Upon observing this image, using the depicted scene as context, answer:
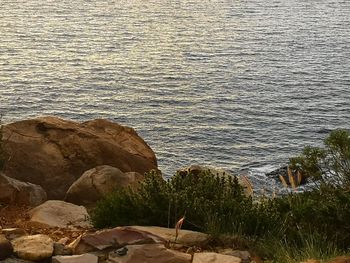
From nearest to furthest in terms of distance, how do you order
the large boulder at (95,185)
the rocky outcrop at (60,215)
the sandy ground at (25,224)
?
the sandy ground at (25,224) < the rocky outcrop at (60,215) < the large boulder at (95,185)

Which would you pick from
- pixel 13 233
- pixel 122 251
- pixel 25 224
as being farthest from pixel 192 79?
pixel 122 251

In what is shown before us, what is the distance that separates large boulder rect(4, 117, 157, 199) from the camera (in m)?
18.3

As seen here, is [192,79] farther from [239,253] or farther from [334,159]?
[239,253]

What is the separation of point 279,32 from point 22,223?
3004 inches

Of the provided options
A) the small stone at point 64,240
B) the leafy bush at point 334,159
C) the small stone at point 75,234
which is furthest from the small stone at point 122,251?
the leafy bush at point 334,159

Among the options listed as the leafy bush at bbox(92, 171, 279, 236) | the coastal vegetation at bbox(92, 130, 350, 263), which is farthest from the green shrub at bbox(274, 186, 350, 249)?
the leafy bush at bbox(92, 171, 279, 236)

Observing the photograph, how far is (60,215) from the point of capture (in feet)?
41.5

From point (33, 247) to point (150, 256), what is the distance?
1579 mm

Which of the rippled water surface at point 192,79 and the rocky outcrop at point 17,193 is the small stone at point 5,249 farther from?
the rippled water surface at point 192,79

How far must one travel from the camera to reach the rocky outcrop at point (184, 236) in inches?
352

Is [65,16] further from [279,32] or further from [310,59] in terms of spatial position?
[310,59]

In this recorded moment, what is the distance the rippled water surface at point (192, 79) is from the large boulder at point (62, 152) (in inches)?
624

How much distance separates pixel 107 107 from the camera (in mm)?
46938

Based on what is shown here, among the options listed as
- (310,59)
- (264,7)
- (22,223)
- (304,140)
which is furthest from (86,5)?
(22,223)
